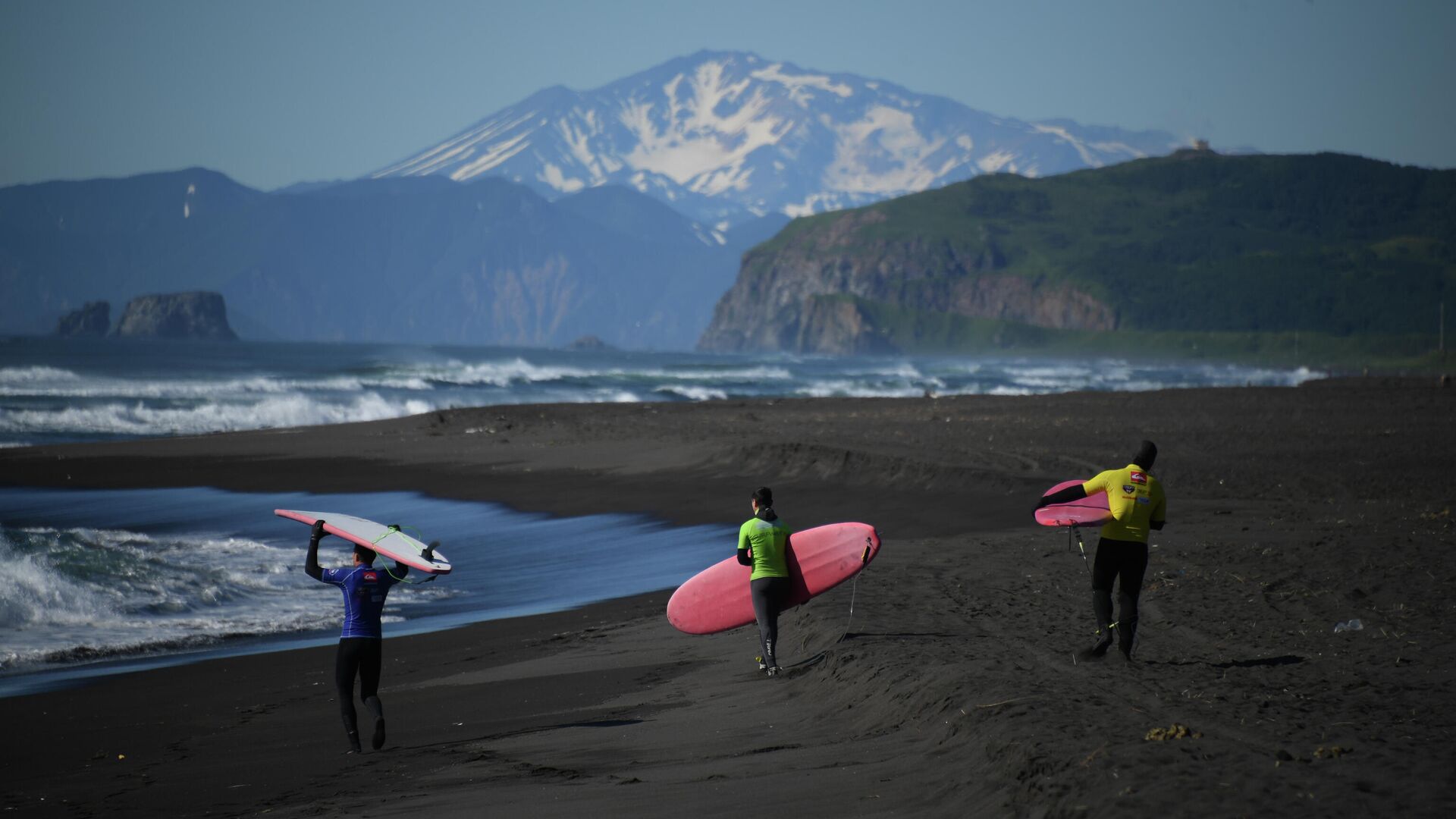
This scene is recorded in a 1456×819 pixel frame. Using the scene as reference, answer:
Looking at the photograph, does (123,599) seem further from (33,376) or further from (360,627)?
(33,376)

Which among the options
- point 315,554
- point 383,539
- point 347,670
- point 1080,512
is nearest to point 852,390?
point 1080,512

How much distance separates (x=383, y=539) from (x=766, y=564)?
2.76 meters

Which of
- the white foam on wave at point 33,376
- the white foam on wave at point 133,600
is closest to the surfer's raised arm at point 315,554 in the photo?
the white foam on wave at point 133,600

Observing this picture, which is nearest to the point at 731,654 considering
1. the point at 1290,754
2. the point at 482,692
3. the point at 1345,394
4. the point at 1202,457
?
the point at 482,692

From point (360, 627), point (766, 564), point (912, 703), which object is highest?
point (766, 564)

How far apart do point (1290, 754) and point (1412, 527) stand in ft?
33.4

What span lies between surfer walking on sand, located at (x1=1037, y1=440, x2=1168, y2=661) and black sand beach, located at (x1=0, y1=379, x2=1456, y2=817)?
0.27m

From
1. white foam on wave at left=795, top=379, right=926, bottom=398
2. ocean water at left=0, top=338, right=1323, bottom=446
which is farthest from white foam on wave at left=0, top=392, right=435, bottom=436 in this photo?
white foam on wave at left=795, top=379, right=926, bottom=398

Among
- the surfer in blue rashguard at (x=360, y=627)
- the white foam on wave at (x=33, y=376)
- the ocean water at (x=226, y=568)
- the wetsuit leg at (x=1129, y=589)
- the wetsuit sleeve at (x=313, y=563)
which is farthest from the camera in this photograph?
the white foam on wave at (x=33, y=376)

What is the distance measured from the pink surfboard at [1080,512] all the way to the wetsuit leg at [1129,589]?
0.26m

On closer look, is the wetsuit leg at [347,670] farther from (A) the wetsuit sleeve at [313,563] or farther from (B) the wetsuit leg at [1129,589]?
(B) the wetsuit leg at [1129,589]

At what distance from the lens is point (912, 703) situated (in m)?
7.45

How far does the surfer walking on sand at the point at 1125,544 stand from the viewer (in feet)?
27.7

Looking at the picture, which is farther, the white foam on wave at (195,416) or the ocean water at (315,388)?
the ocean water at (315,388)
